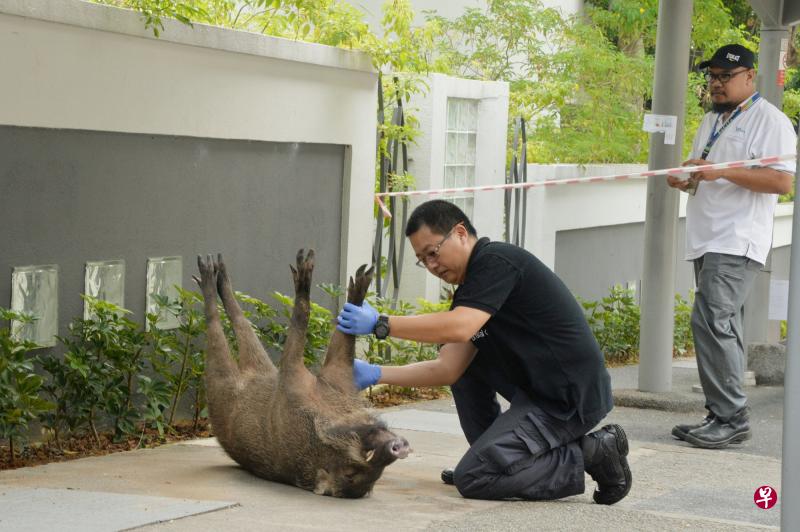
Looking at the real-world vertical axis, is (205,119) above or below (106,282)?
above

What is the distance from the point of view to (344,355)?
5.51m

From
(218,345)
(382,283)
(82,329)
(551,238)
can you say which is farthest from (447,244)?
(551,238)

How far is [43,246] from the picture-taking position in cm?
630

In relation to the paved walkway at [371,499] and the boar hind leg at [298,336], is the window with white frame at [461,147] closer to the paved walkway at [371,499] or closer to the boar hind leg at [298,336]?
the paved walkway at [371,499]

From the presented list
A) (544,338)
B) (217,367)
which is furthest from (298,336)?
(544,338)

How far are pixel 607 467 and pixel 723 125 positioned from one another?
117 inches

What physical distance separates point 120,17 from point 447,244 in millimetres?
2428

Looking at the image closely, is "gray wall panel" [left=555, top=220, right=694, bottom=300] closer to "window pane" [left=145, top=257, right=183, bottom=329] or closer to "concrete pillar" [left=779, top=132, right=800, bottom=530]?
"window pane" [left=145, top=257, right=183, bottom=329]

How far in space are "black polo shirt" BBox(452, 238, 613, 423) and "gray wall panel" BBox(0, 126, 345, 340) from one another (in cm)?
225

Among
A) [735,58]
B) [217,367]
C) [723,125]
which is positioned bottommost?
[217,367]

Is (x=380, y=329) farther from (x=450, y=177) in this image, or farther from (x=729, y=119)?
(x=450, y=177)

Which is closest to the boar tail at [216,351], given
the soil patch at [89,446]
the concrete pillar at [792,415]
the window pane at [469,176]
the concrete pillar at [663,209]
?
the soil patch at [89,446]

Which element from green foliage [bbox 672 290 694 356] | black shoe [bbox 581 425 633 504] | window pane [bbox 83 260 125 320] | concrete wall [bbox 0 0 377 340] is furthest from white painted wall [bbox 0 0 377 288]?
green foliage [bbox 672 290 694 356]

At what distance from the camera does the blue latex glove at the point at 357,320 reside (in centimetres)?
532
